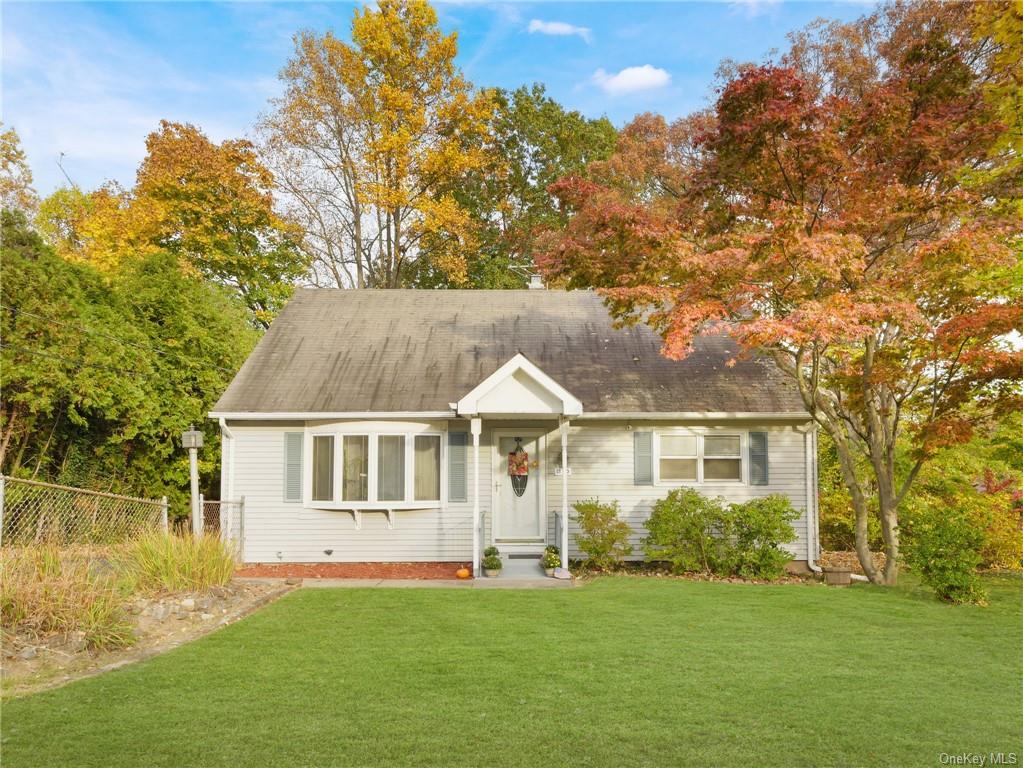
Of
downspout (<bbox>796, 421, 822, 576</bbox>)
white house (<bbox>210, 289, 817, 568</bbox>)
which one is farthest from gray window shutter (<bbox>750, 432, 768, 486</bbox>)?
downspout (<bbox>796, 421, 822, 576</bbox>)

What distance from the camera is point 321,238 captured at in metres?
26.4

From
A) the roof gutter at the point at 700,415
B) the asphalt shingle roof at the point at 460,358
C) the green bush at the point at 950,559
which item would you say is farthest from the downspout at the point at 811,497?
the green bush at the point at 950,559

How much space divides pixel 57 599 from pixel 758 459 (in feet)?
36.6

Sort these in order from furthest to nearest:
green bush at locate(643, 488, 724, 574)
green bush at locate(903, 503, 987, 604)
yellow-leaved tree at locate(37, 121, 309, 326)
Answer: yellow-leaved tree at locate(37, 121, 309, 326) < green bush at locate(643, 488, 724, 574) < green bush at locate(903, 503, 987, 604)

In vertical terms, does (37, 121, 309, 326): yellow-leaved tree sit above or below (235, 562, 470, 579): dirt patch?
above

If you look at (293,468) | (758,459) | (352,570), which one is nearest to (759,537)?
(758,459)

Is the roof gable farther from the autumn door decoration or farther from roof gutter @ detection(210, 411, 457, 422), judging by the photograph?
the autumn door decoration

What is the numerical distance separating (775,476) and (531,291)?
23.3ft

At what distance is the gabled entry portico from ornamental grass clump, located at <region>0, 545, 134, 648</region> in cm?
580

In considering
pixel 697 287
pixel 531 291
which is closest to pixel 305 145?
pixel 531 291

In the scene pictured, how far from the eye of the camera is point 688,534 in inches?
488

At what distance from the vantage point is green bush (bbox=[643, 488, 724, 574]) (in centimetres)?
1230

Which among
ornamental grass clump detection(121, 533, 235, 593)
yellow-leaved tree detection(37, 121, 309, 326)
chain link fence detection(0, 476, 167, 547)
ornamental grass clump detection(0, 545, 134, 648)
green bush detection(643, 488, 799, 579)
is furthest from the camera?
yellow-leaved tree detection(37, 121, 309, 326)

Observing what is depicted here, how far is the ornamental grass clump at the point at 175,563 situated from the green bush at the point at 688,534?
22.9 feet
